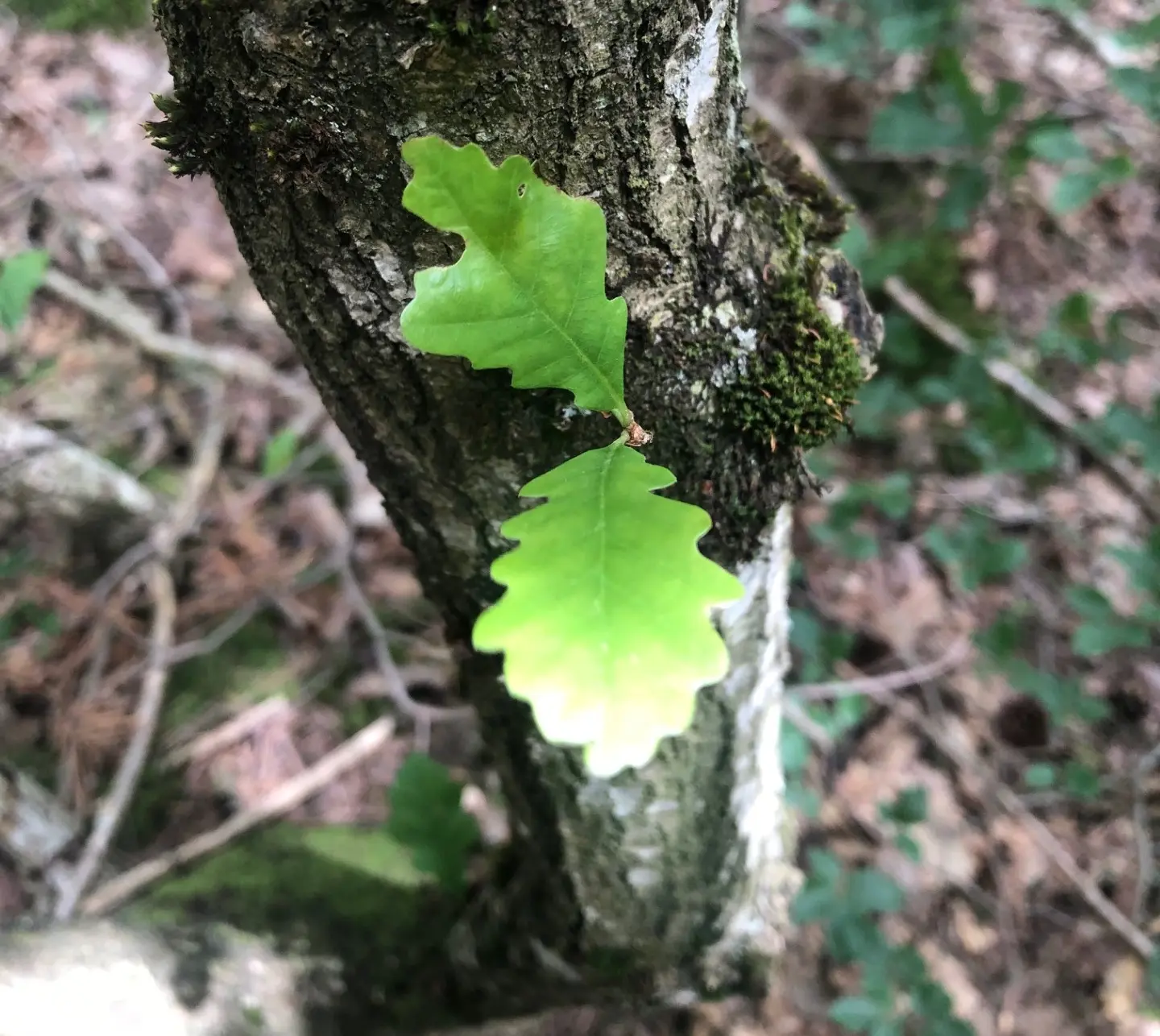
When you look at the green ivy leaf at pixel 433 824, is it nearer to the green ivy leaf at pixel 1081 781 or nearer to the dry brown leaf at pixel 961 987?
the dry brown leaf at pixel 961 987

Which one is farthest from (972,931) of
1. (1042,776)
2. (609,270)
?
(609,270)

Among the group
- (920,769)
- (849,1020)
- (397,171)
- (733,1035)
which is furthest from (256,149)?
(920,769)

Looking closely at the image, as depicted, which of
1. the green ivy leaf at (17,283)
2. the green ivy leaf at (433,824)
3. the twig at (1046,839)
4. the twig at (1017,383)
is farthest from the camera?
the twig at (1017,383)

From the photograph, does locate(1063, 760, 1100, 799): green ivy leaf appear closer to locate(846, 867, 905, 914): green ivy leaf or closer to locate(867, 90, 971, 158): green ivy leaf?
locate(846, 867, 905, 914): green ivy leaf

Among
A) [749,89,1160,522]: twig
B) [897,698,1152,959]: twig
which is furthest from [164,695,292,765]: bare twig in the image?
[749,89,1160,522]: twig

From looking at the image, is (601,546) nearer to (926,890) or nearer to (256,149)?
(256,149)

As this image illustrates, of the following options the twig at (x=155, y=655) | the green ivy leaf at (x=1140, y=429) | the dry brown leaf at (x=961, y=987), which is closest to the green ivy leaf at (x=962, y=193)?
the green ivy leaf at (x=1140, y=429)

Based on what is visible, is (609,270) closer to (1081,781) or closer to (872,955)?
(872,955)
